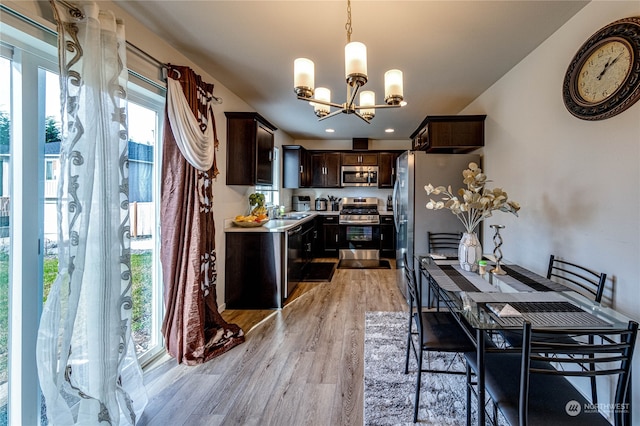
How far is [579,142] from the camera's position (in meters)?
1.92

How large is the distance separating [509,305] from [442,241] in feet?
6.74

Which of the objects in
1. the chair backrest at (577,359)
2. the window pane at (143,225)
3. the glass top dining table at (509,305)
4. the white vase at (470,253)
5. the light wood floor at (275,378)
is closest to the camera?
the chair backrest at (577,359)

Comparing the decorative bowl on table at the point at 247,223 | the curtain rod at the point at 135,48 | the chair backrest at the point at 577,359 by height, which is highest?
the curtain rod at the point at 135,48

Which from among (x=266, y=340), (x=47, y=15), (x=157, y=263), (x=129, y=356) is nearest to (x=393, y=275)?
(x=266, y=340)

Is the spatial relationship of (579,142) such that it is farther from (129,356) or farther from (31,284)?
(31,284)

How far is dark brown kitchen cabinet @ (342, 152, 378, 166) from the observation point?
602 centimetres

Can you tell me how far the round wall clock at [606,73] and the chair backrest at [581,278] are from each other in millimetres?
940

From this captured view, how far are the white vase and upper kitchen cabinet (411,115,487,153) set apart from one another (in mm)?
1757

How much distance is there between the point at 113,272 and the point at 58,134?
0.79 meters

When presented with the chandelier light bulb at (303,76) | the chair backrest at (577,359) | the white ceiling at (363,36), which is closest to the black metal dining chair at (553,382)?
the chair backrest at (577,359)

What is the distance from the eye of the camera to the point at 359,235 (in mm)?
5742

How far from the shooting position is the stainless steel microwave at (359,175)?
603 centimetres

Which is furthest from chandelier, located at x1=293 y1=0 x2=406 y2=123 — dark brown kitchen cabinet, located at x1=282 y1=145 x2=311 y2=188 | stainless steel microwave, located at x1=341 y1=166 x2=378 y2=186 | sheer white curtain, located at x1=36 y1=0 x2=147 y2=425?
stainless steel microwave, located at x1=341 y1=166 x2=378 y2=186

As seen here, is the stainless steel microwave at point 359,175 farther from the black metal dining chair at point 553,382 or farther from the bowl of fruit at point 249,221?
the black metal dining chair at point 553,382
